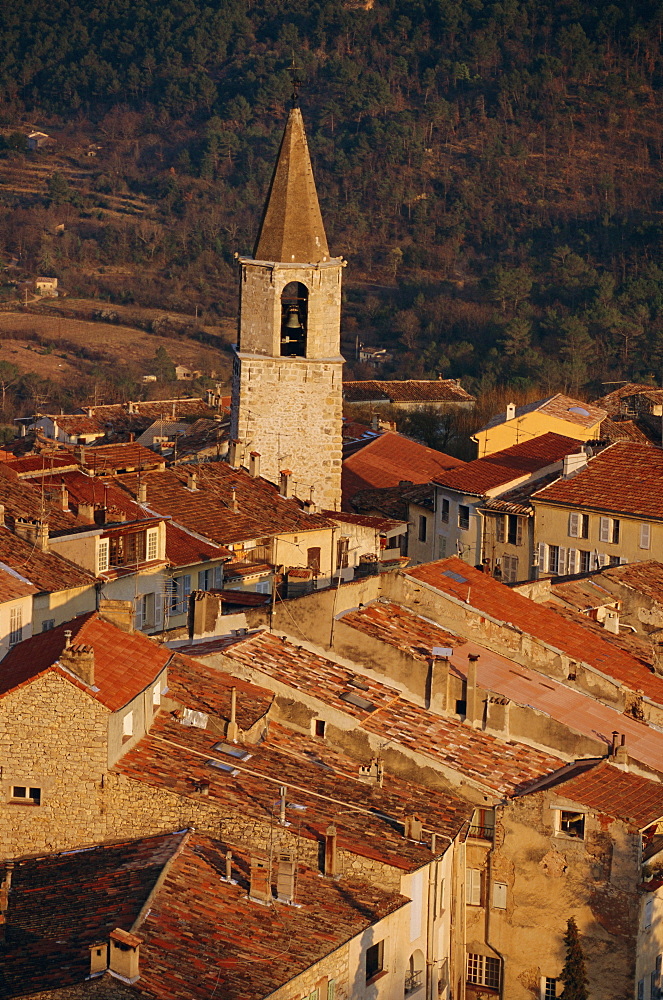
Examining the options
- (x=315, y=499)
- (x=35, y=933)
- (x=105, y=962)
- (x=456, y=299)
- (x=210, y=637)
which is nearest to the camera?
(x=105, y=962)

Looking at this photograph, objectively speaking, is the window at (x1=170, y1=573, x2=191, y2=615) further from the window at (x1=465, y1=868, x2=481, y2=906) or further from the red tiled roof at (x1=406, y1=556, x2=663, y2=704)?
the window at (x1=465, y1=868, x2=481, y2=906)

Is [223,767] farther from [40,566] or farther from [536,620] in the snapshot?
[40,566]

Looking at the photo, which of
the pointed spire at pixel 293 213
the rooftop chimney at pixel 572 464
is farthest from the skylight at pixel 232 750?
the pointed spire at pixel 293 213

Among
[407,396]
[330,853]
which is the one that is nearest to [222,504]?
[330,853]

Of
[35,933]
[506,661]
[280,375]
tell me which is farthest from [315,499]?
[35,933]

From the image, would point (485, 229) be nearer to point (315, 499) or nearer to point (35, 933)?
point (315, 499)
